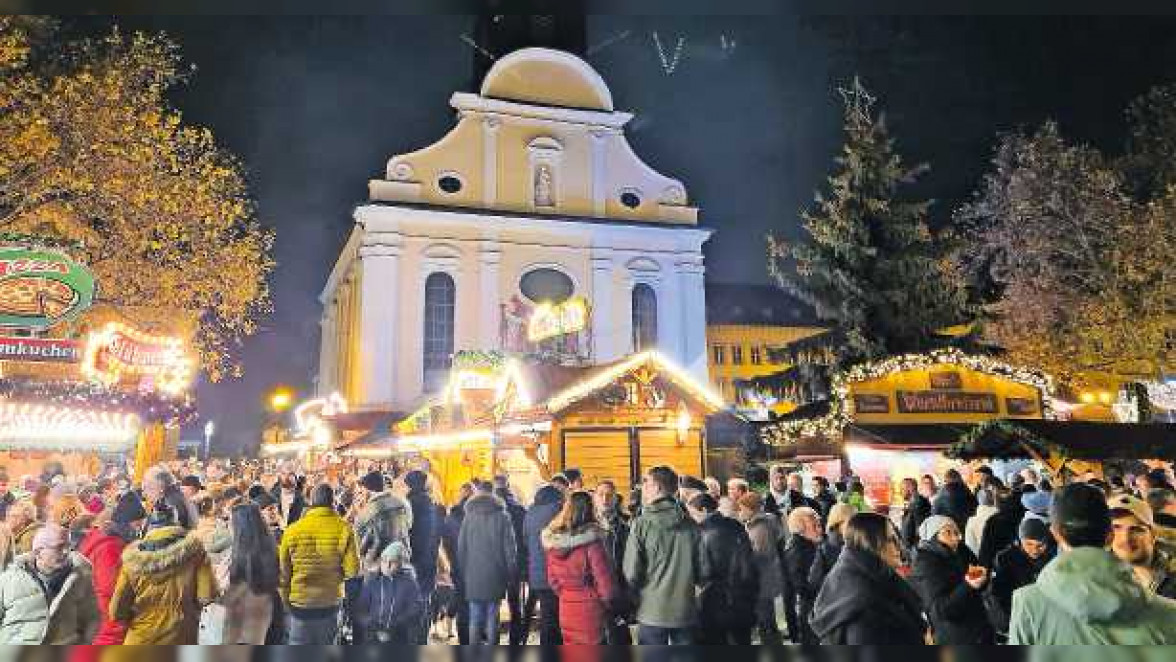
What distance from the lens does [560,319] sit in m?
22.6

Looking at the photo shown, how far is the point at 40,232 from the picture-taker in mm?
15758

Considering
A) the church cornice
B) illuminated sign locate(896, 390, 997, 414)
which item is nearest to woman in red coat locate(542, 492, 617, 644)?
illuminated sign locate(896, 390, 997, 414)

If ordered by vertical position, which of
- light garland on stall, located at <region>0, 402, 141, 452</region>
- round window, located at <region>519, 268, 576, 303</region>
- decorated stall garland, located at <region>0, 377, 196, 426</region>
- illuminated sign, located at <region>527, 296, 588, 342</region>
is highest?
round window, located at <region>519, 268, 576, 303</region>

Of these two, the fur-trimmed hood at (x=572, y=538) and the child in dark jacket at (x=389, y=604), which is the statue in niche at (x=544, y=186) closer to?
the child in dark jacket at (x=389, y=604)

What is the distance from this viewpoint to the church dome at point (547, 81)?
111ft

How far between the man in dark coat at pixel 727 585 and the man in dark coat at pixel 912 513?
12.7 ft

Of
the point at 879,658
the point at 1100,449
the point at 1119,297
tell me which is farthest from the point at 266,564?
the point at 1119,297

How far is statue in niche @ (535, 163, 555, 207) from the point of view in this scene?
33812 mm

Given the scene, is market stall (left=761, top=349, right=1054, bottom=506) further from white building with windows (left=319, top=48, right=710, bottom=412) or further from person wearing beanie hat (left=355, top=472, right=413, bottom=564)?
white building with windows (left=319, top=48, right=710, bottom=412)

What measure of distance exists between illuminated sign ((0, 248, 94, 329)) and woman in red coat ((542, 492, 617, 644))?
1053 cm

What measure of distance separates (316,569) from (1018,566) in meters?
4.98

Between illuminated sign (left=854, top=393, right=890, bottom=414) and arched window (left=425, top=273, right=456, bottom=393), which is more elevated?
arched window (left=425, top=273, right=456, bottom=393)

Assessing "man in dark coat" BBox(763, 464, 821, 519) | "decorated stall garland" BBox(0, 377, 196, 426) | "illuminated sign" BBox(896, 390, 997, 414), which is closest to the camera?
"man in dark coat" BBox(763, 464, 821, 519)

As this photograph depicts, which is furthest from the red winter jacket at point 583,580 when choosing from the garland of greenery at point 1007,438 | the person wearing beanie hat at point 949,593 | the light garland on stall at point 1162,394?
the light garland on stall at point 1162,394
